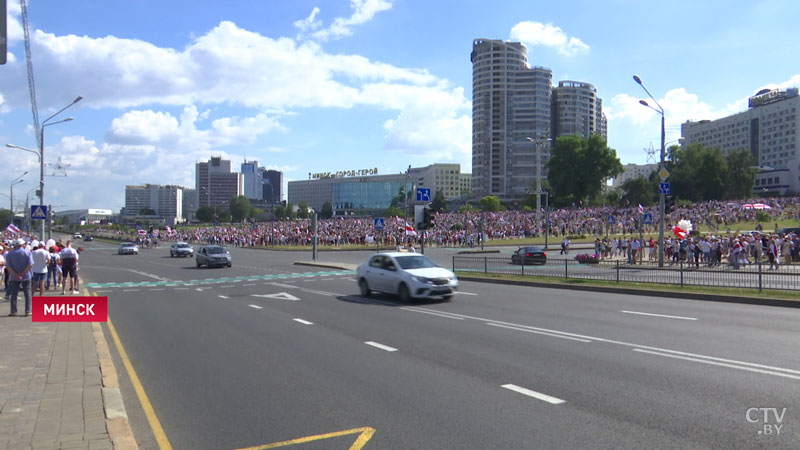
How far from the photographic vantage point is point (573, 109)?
175 metres

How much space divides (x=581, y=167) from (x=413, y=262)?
92.5 metres

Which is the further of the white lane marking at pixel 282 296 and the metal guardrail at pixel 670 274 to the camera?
the white lane marking at pixel 282 296

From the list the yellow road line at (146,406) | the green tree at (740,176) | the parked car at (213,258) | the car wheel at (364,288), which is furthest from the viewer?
the green tree at (740,176)

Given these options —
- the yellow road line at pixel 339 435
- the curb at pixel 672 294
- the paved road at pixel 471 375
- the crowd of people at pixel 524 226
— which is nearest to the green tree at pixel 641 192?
the crowd of people at pixel 524 226

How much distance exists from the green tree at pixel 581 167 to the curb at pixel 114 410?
102m

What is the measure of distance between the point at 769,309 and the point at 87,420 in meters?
14.9

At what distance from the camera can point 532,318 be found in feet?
41.9

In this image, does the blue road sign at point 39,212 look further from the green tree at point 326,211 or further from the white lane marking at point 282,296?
the green tree at point 326,211

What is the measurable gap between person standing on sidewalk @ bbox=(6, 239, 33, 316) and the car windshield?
9247 mm

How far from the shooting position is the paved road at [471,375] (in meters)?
5.40

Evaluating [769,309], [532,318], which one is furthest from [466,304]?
[769,309]

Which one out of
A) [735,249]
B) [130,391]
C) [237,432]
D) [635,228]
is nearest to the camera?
[237,432]

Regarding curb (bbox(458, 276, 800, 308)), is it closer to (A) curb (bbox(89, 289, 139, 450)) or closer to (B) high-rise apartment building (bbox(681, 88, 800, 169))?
(A) curb (bbox(89, 289, 139, 450))

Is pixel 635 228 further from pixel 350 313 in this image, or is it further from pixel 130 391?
pixel 130 391
